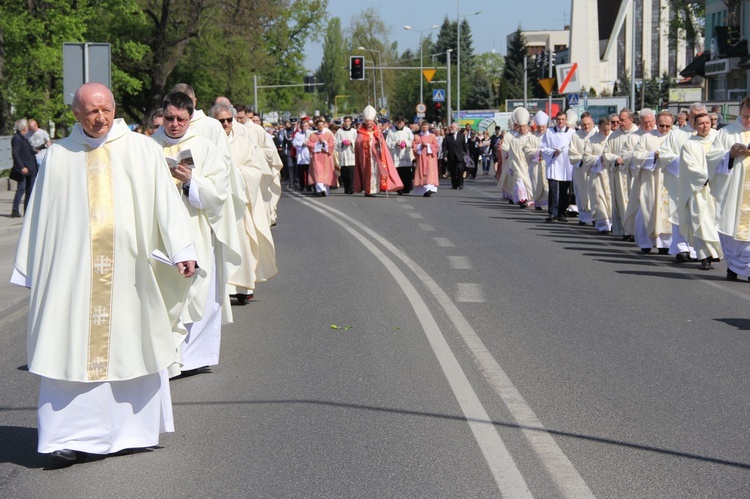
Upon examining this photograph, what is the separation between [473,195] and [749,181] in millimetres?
17028

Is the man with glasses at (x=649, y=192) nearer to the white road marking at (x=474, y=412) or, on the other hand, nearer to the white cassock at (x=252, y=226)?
the white road marking at (x=474, y=412)

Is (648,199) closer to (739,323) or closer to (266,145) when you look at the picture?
(266,145)

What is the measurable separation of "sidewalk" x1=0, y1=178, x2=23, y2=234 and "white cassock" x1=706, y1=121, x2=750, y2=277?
1306 centimetres

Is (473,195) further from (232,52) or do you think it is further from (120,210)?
(232,52)

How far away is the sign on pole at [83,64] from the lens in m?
22.0

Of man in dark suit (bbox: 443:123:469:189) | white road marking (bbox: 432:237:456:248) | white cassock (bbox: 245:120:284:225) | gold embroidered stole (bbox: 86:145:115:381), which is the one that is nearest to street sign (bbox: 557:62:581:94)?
man in dark suit (bbox: 443:123:469:189)

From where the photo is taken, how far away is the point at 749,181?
13812 millimetres

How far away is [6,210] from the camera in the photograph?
26.1 m

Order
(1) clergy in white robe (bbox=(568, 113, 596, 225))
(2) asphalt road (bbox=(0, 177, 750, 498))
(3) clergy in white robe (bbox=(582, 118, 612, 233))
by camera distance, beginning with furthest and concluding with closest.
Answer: (1) clergy in white robe (bbox=(568, 113, 596, 225)) < (3) clergy in white robe (bbox=(582, 118, 612, 233)) < (2) asphalt road (bbox=(0, 177, 750, 498))

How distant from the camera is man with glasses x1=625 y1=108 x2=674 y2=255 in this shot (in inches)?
659

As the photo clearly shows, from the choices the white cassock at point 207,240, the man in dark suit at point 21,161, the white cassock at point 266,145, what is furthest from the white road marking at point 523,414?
the man in dark suit at point 21,161

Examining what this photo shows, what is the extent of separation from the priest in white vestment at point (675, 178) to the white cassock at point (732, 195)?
1.45 metres

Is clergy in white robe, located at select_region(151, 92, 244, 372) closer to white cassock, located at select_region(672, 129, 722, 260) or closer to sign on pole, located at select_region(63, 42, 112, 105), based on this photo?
white cassock, located at select_region(672, 129, 722, 260)

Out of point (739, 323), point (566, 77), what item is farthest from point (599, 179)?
point (566, 77)
